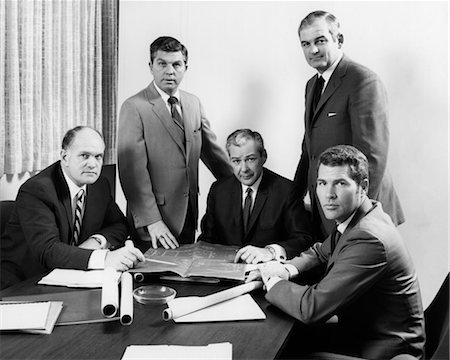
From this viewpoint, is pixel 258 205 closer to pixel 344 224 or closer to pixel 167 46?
pixel 344 224

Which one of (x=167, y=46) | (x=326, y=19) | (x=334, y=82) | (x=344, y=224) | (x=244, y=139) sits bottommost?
(x=344, y=224)

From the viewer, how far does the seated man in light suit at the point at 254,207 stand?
2.63 metres

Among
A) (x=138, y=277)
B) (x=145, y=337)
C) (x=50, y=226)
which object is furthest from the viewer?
(x=50, y=226)

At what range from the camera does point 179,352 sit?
1.41m

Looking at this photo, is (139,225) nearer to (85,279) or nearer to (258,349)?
(85,279)

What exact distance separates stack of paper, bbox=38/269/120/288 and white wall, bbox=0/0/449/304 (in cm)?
101

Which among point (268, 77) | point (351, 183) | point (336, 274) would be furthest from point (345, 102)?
point (336, 274)

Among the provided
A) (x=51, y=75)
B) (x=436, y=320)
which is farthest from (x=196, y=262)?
(x=51, y=75)

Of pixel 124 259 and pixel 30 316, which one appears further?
pixel 124 259

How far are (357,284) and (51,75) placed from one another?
2.09 metres

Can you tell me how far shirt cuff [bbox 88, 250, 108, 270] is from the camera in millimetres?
2117

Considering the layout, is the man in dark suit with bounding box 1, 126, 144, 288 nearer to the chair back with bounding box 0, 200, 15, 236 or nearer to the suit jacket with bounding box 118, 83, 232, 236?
the chair back with bounding box 0, 200, 15, 236

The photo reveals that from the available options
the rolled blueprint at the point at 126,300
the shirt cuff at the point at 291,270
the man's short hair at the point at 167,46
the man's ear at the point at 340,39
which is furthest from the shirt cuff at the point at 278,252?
the man's short hair at the point at 167,46

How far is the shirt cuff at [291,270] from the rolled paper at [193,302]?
26 centimetres
